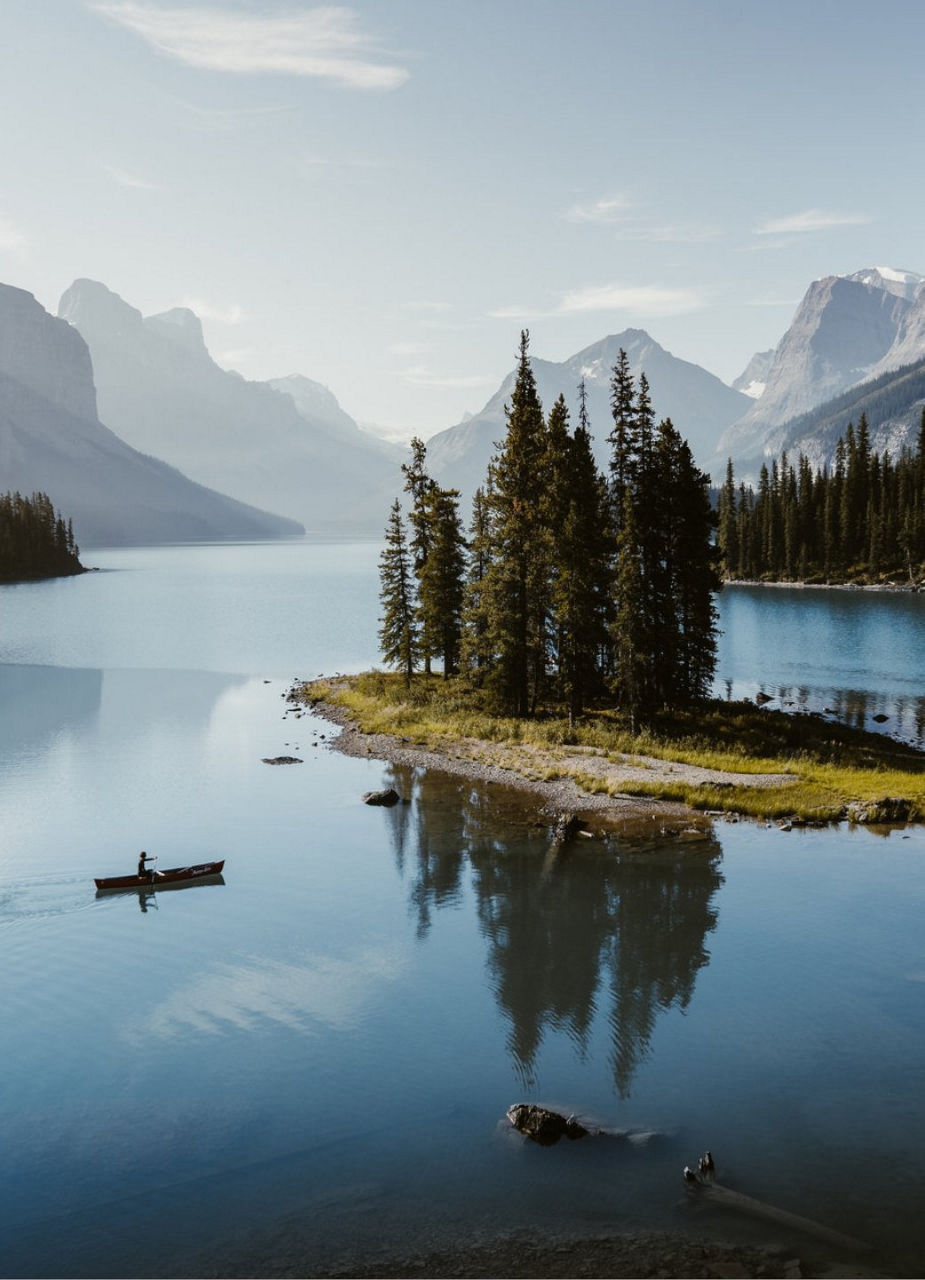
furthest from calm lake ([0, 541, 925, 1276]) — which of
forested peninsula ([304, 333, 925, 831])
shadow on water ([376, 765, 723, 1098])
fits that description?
forested peninsula ([304, 333, 925, 831])

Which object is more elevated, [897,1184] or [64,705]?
[64,705]

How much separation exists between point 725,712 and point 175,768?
113 feet

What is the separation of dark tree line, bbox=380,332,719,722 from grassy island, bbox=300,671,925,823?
8.11ft

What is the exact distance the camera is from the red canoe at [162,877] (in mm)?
34719

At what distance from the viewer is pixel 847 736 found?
54.2 meters

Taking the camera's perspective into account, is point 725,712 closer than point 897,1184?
No

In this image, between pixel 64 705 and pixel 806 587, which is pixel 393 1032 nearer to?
pixel 64 705

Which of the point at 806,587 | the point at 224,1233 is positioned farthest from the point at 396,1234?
Answer: the point at 806,587

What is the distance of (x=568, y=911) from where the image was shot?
32531 millimetres

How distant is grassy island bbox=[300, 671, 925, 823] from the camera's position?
139 ft

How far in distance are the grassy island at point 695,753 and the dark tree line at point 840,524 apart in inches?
4161

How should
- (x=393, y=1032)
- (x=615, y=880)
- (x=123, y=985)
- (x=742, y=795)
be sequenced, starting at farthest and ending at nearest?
(x=742, y=795) → (x=615, y=880) → (x=123, y=985) → (x=393, y=1032)

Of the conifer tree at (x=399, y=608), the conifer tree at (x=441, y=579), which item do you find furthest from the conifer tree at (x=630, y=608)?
the conifer tree at (x=399, y=608)

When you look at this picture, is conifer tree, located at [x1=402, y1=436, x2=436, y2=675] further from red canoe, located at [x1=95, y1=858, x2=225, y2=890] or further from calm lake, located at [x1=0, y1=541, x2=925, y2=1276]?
red canoe, located at [x1=95, y1=858, x2=225, y2=890]
